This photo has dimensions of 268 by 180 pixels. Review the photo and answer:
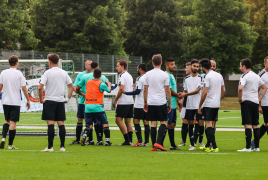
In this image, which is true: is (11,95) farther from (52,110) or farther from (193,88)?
(193,88)

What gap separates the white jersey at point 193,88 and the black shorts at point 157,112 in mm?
925

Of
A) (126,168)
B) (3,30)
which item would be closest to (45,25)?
(3,30)

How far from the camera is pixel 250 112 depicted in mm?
9414

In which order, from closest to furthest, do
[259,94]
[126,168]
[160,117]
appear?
[126,168]
[160,117]
[259,94]

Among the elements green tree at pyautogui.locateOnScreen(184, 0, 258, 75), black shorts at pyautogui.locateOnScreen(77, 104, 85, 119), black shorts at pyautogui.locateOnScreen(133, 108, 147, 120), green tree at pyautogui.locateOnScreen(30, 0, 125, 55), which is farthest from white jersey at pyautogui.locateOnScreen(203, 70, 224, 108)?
green tree at pyautogui.locateOnScreen(184, 0, 258, 75)

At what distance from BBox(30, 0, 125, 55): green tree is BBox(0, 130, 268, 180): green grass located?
29853mm

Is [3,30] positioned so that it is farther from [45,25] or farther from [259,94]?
[259,94]

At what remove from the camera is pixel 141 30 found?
48125 millimetres

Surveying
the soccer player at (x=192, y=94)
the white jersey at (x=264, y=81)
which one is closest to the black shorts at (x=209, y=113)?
the soccer player at (x=192, y=94)

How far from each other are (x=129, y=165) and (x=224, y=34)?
4316cm

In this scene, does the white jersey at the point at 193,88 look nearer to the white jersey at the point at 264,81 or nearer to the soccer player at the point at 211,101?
the soccer player at the point at 211,101

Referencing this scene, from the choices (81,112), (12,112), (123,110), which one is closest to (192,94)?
(123,110)

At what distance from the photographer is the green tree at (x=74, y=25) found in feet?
125

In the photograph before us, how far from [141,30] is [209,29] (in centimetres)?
751
